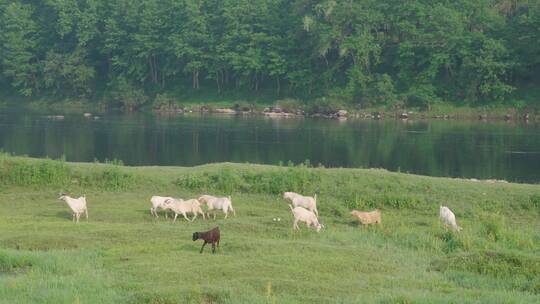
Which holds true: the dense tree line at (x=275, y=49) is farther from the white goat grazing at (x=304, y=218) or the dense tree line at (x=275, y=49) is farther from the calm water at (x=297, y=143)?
the white goat grazing at (x=304, y=218)

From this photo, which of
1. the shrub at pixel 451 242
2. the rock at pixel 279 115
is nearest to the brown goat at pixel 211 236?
the shrub at pixel 451 242

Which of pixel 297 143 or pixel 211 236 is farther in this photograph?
pixel 297 143

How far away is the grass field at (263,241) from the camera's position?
441 inches

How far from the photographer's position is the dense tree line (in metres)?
60.5

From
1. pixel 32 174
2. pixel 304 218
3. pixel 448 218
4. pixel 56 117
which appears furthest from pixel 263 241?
pixel 56 117

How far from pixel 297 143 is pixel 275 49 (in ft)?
98.0

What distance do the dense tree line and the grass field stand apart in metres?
41.0

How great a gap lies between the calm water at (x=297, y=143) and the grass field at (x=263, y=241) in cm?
1087

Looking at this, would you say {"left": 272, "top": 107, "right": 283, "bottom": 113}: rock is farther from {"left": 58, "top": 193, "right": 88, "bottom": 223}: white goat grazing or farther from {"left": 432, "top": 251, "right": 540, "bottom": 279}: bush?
{"left": 432, "top": 251, "right": 540, "bottom": 279}: bush

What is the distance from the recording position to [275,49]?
69812mm

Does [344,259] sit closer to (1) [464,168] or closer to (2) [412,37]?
(1) [464,168]

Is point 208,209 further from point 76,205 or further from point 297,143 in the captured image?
point 297,143

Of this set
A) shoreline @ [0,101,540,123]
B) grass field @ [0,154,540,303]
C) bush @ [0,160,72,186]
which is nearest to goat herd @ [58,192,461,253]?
grass field @ [0,154,540,303]

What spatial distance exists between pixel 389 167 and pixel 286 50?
38929 millimetres
